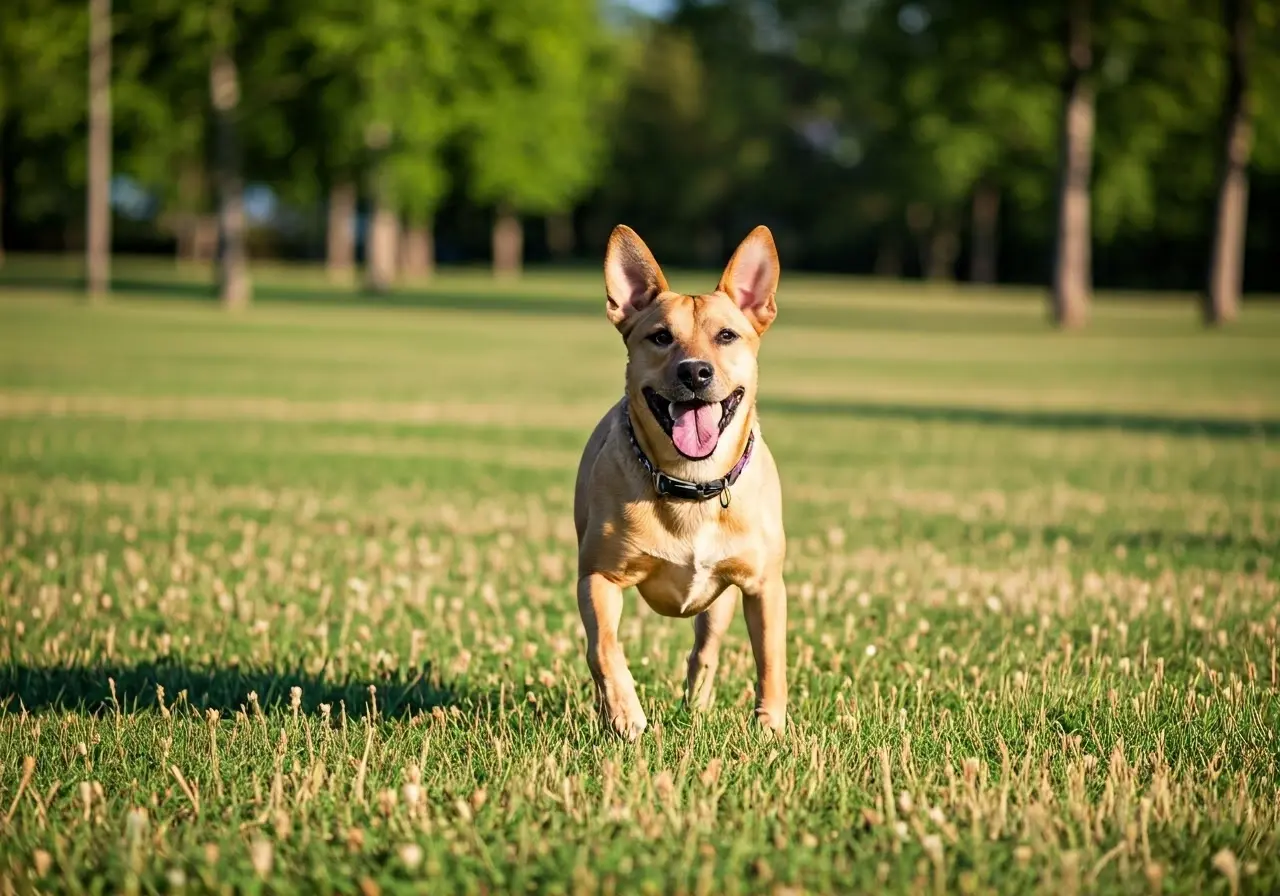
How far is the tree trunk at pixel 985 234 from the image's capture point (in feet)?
243

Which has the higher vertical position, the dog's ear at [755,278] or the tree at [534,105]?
the tree at [534,105]

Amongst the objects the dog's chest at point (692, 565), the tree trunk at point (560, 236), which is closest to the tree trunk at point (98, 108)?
the dog's chest at point (692, 565)

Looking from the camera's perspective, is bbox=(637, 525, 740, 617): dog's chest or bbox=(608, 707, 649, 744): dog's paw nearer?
bbox=(608, 707, 649, 744): dog's paw

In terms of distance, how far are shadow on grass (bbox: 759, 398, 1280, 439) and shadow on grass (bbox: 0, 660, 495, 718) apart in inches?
518

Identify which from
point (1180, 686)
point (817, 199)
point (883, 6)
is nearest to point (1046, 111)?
point (883, 6)

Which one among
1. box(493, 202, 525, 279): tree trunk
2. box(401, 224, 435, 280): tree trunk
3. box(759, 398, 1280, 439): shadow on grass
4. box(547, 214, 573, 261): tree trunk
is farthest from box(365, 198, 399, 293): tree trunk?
box(759, 398, 1280, 439): shadow on grass

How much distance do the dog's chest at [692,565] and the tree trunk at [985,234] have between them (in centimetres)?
7106

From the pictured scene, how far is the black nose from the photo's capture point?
189 inches

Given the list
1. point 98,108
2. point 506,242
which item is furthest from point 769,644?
point 506,242

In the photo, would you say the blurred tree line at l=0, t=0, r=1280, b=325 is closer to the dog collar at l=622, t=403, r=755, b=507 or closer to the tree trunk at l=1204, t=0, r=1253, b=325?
the tree trunk at l=1204, t=0, r=1253, b=325

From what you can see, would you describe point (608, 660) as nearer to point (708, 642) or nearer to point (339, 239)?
point (708, 642)

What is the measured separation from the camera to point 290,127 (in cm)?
4725

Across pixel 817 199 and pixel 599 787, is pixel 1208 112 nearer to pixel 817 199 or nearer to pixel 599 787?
pixel 817 199

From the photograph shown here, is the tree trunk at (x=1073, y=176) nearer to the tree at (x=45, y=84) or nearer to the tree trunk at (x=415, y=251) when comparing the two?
the tree at (x=45, y=84)
